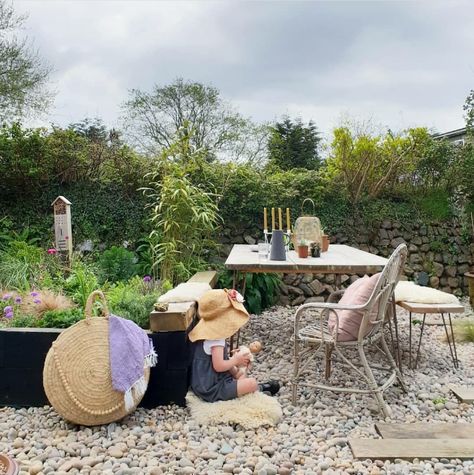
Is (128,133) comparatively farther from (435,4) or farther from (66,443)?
(66,443)

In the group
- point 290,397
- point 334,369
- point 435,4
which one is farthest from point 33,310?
point 435,4

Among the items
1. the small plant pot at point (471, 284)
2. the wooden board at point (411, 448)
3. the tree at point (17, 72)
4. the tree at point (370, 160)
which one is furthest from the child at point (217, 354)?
the tree at point (17, 72)

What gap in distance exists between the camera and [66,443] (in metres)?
2.40

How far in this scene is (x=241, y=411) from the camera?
2.66 m

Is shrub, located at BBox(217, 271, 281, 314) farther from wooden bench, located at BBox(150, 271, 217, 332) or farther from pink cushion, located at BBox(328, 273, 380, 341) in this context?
wooden bench, located at BBox(150, 271, 217, 332)

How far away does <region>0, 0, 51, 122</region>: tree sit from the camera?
10156mm

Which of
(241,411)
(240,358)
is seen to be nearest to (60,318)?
(240,358)

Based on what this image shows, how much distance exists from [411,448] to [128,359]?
1489 mm

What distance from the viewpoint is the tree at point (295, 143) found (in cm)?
1456

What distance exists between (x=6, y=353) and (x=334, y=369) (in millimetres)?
2270

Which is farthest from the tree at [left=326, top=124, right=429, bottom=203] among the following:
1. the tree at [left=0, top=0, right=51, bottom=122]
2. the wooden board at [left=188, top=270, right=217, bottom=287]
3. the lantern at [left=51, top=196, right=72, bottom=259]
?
the tree at [left=0, top=0, right=51, bottom=122]

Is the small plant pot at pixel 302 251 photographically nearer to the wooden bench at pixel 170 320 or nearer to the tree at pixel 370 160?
the wooden bench at pixel 170 320

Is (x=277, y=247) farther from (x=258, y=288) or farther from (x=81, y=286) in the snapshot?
(x=258, y=288)

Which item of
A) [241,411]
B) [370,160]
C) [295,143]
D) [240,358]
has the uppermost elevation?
[295,143]
